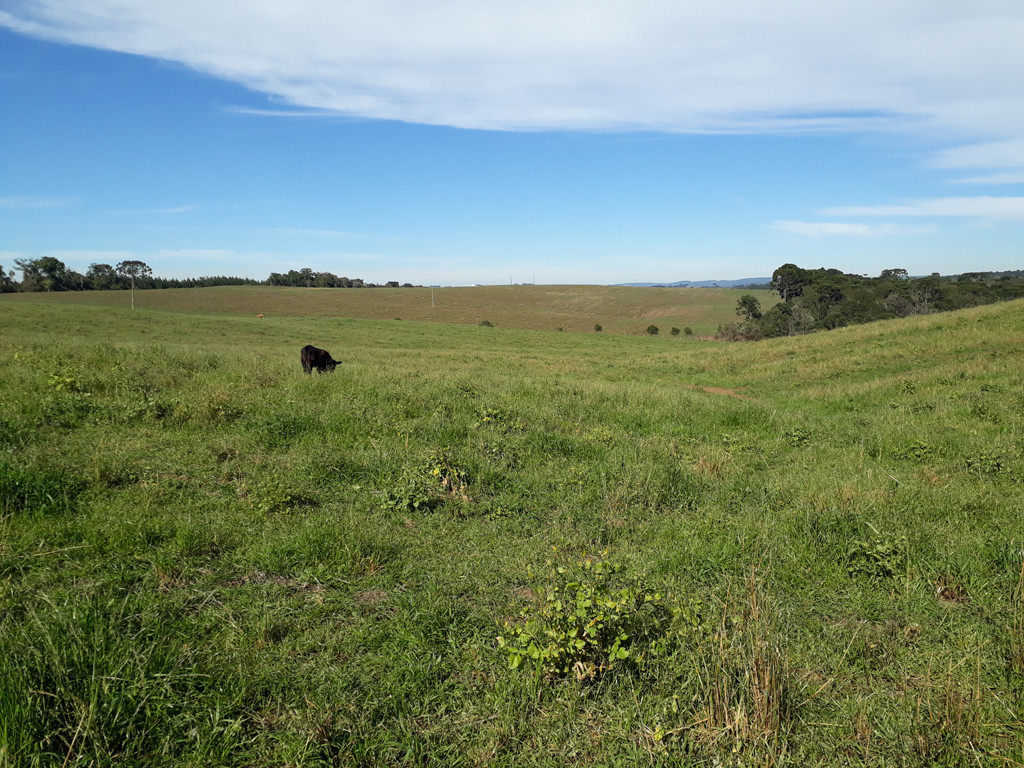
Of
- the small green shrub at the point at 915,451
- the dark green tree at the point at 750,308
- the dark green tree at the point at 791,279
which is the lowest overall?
the small green shrub at the point at 915,451

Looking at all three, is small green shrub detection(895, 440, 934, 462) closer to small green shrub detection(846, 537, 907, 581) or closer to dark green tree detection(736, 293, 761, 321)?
small green shrub detection(846, 537, 907, 581)

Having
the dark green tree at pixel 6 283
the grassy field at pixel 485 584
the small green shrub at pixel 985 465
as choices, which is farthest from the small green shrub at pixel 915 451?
the dark green tree at pixel 6 283

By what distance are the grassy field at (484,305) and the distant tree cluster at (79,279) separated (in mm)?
11299

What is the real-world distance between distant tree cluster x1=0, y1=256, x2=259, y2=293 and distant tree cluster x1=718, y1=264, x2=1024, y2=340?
8837 centimetres

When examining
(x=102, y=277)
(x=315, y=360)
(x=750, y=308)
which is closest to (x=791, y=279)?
(x=750, y=308)

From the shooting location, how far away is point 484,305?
95438mm

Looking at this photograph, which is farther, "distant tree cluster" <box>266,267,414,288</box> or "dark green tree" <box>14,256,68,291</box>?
"distant tree cluster" <box>266,267,414,288</box>

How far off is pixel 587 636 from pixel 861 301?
3078 inches

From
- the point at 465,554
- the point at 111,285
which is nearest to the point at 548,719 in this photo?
the point at 465,554

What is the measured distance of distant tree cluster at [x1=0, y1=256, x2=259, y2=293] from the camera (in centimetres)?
8612

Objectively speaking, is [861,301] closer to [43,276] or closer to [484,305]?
[484,305]

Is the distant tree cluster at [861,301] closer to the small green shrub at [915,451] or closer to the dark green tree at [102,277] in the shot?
the small green shrub at [915,451]

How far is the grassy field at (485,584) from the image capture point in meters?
2.90

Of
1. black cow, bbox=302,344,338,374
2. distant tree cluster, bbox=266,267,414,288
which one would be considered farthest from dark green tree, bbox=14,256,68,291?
black cow, bbox=302,344,338,374
